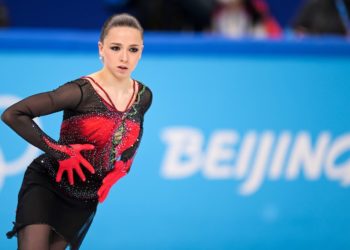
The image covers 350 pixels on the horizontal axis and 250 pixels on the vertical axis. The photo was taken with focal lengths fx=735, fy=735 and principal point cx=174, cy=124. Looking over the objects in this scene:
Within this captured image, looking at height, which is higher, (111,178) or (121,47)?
(121,47)

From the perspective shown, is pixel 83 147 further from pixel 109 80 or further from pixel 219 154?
pixel 219 154

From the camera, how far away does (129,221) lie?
4668mm

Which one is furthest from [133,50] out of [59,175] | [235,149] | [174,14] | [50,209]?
[174,14]

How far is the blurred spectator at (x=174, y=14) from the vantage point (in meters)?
6.05

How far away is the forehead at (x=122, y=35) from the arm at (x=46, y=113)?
0.27 m

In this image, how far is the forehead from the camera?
9.80 ft

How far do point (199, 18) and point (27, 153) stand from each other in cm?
228

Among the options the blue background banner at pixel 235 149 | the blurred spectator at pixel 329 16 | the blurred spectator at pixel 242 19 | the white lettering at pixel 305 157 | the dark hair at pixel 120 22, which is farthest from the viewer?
the blurred spectator at pixel 242 19

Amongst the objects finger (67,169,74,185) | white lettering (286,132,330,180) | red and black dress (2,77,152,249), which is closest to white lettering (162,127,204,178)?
white lettering (286,132,330,180)

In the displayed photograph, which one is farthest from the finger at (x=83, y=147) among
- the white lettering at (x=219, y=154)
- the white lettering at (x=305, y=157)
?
the white lettering at (x=305, y=157)

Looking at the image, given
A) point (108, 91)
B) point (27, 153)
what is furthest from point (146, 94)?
point (27, 153)

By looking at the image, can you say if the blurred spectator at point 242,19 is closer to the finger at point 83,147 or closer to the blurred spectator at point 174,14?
the blurred spectator at point 174,14

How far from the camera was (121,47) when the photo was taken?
3.00 meters

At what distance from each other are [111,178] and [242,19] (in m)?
3.26
